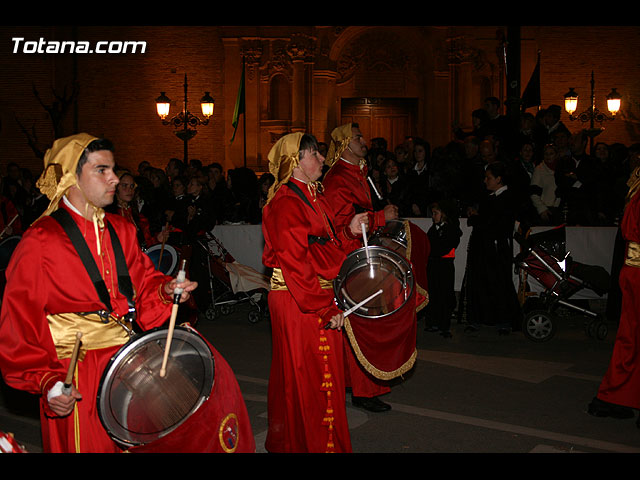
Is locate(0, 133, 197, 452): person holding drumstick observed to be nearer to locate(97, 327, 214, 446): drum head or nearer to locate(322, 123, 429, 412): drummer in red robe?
locate(97, 327, 214, 446): drum head

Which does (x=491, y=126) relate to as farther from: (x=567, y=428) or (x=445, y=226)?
(x=567, y=428)

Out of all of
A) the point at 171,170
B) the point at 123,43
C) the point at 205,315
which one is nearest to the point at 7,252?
the point at 205,315

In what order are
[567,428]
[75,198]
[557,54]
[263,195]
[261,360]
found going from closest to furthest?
[75,198] → [567,428] → [261,360] → [263,195] → [557,54]

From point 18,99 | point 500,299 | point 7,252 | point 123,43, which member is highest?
point 123,43

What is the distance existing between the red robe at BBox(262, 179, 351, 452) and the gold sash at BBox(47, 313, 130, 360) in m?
1.31

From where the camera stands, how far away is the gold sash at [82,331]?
3.34m

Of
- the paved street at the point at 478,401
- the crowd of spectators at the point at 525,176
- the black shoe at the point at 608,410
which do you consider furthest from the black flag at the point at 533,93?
the black shoe at the point at 608,410

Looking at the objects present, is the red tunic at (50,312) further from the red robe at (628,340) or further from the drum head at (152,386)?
the red robe at (628,340)

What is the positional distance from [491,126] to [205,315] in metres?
6.28

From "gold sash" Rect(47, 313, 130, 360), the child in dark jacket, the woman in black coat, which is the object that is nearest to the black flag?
the woman in black coat

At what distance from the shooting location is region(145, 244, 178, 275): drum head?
7.96 metres

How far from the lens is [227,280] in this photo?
10844 millimetres

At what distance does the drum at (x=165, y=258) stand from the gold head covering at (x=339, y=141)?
218 cm

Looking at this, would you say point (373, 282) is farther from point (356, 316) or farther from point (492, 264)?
point (492, 264)
